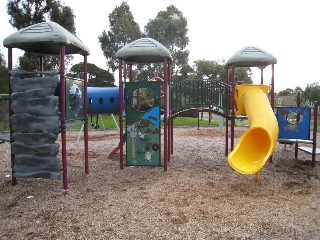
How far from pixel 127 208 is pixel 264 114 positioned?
10.1 ft

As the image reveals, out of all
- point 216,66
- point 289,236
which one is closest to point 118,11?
point 216,66

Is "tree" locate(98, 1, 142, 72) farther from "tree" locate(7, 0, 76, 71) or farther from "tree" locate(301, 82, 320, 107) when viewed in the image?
"tree" locate(301, 82, 320, 107)

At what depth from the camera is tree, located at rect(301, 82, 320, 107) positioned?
99.4ft

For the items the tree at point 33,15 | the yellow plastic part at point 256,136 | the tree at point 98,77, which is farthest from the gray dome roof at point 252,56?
the tree at point 98,77

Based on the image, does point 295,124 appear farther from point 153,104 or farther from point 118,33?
point 118,33

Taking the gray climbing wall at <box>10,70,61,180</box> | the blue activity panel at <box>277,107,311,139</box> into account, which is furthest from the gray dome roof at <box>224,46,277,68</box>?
the gray climbing wall at <box>10,70,61,180</box>

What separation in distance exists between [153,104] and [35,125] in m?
2.42

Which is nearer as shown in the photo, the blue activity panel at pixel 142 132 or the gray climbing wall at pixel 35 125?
the gray climbing wall at pixel 35 125

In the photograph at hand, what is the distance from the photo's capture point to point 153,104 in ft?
20.2

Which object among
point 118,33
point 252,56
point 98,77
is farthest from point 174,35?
point 252,56

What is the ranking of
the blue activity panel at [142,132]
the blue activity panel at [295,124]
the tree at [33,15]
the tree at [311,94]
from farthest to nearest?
the tree at [311,94]
the tree at [33,15]
the blue activity panel at [295,124]
the blue activity panel at [142,132]

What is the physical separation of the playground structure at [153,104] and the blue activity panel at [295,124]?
0.38m

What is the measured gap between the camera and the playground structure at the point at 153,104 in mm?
4762

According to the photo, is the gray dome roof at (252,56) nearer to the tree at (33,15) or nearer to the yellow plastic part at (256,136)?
the yellow plastic part at (256,136)
